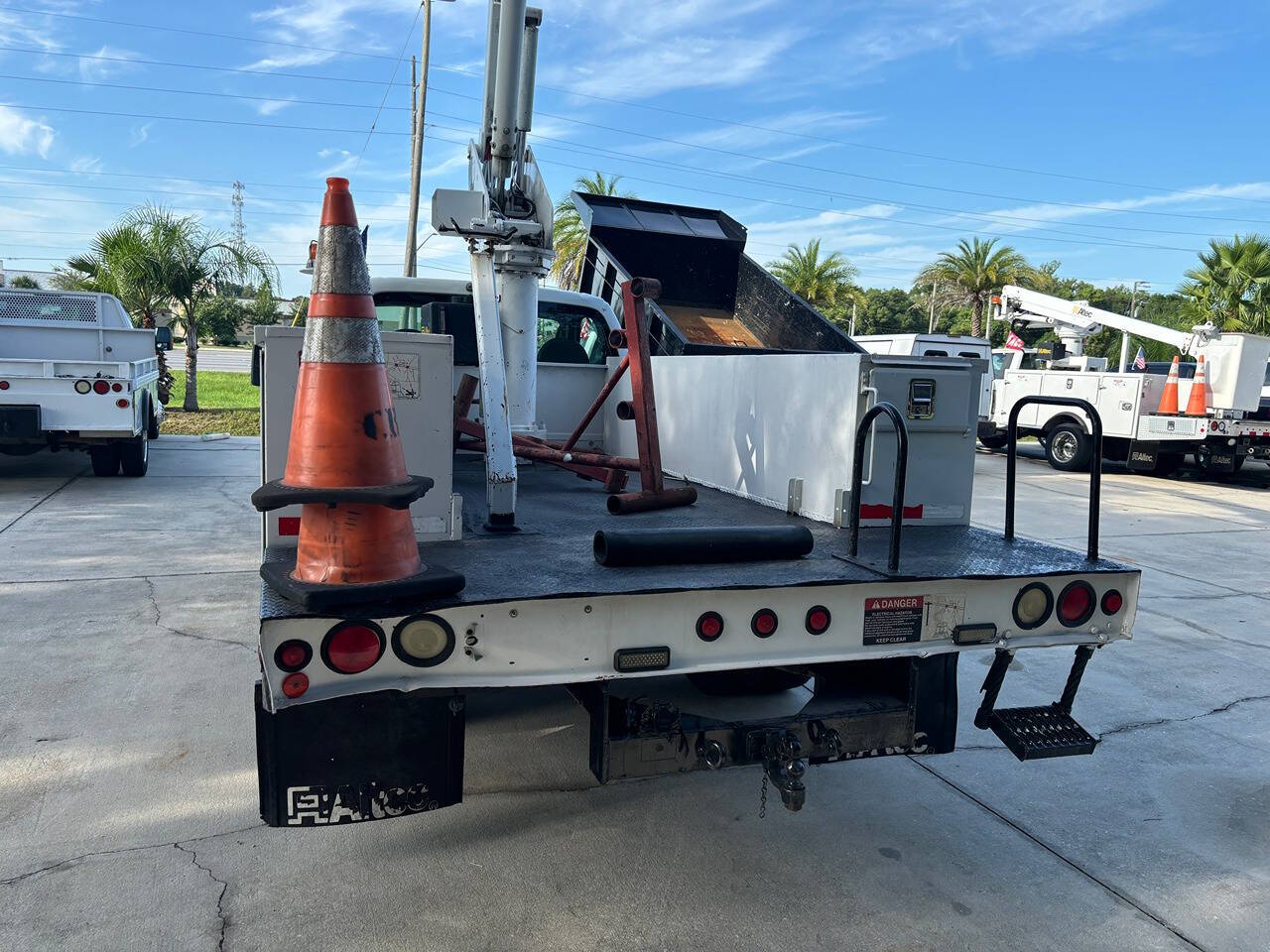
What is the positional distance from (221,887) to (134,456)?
9293mm

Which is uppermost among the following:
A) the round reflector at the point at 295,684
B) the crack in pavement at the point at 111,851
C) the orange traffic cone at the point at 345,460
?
the orange traffic cone at the point at 345,460

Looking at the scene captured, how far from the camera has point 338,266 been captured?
109 inches

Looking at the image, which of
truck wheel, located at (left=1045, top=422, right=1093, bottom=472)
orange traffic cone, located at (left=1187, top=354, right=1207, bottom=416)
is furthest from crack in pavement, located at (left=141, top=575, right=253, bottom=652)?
truck wheel, located at (left=1045, top=422, right=1093, bottom=472)

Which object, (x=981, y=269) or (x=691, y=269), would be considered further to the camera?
(x=981, y=269)

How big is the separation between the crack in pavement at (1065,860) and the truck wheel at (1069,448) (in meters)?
14.0

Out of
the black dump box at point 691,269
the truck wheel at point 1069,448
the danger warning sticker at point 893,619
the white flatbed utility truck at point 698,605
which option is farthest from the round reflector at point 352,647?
the truck wheel at point 1069,448

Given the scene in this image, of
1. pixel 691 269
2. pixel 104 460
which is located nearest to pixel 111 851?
pixel 691 269

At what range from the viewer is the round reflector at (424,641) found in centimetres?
238

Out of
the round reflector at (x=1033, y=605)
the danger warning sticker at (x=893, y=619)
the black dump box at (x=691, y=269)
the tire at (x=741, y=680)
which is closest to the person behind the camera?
the danger warning sticker at (x=893, y=619)

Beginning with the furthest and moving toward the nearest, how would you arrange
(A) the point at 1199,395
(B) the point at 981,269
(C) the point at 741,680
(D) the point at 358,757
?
(B) the point at 981,269 → (A) the point at 1199,395 → (C) the point at 741,680 → (D) the point at 358,757

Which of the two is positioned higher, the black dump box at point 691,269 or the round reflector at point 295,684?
the black dump box at point 691,269

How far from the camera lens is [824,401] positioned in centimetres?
369

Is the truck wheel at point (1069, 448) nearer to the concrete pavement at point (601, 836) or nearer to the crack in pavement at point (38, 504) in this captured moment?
the concrete pavement at point (601, 836)

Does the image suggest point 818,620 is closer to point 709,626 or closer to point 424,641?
point 709,626
